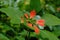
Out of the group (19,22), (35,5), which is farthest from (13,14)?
(35,5)

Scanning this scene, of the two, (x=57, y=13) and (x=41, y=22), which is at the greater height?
(x=41, y=22)

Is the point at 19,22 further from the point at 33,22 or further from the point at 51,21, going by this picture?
the point at 51,21

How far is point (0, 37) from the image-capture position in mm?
1148

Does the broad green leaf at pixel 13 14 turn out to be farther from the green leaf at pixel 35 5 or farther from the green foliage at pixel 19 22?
the green leaf at pixel 35 5

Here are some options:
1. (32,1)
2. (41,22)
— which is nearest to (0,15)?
(32,1)

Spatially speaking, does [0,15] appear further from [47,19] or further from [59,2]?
[59,2]

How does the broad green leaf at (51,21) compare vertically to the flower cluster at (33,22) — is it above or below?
below

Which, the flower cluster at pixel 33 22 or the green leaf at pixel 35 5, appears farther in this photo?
the green leaf at pixel 35 5

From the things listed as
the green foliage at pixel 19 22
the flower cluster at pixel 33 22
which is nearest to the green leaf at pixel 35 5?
the green foliage at pixel 19 22

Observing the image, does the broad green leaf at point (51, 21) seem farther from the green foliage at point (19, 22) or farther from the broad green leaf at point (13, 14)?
the broad green leaf at point (13, 14)

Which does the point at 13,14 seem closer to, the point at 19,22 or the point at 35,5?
the point at 19,22

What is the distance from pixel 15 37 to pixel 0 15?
1.01 ft

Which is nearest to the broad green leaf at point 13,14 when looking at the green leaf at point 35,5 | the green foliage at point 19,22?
the green foliage at point 19,22

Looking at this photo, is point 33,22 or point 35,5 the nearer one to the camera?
point 33,22
